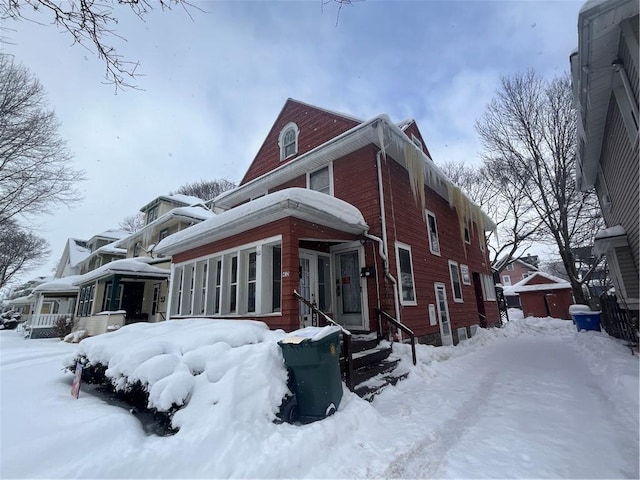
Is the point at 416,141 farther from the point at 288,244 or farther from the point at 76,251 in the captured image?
the point at 76,251

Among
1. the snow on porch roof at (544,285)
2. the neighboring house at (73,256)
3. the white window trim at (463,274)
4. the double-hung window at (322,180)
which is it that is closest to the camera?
the double-hung window at (322,180)

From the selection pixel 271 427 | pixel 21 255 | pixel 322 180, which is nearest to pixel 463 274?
pixel 322 180

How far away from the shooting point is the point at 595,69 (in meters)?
5.04

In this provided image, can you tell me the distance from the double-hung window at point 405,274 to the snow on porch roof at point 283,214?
1394mm

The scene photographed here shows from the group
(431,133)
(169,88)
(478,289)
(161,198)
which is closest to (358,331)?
(169,88)

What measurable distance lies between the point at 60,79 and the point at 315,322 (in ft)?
21.1

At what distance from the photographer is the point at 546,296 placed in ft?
77.6

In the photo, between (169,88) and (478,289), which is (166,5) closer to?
(169,88)

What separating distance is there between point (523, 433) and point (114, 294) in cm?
1603

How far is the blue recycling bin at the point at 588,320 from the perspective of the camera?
11758 mm

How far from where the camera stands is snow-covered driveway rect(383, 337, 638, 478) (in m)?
2.70

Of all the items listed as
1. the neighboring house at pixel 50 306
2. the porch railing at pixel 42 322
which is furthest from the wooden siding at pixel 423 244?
the porch railing at pixel 42 322

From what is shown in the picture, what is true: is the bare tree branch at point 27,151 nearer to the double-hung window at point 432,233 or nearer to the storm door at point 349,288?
the storm door at point 349,288

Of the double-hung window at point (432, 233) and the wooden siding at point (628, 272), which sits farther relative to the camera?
the double-hung window at point (432, 233)
